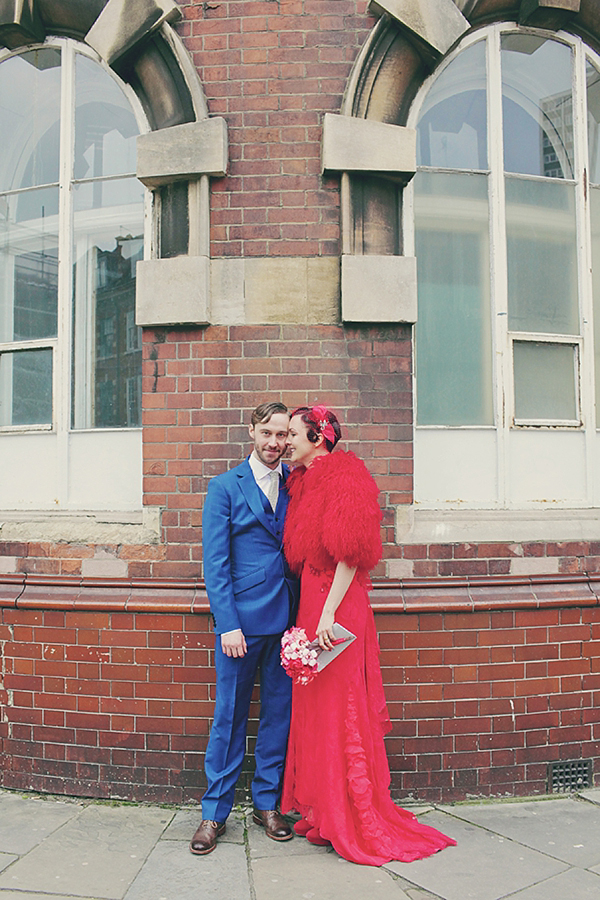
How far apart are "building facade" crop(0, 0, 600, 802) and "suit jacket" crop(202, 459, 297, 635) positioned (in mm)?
531

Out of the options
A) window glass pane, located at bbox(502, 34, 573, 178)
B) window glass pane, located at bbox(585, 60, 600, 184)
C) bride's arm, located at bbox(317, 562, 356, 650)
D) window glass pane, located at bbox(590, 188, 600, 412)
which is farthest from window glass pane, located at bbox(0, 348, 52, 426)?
window glass pane, located at bbox(585, 60, 600, 184)

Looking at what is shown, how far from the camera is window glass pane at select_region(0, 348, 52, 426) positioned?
4645 millimetres

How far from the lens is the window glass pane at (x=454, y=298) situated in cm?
451

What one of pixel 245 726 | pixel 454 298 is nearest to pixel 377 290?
pixel 454 298

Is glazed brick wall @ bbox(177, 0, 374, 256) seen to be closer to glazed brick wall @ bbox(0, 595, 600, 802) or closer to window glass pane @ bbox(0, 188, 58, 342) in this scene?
window glass pane @ bbox(0, 188, 58, 342)

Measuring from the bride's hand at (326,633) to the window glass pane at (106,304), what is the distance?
1828 millimetres

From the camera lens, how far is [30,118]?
4.77 metres

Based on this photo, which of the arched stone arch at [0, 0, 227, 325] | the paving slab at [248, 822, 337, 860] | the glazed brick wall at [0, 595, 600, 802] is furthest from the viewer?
the arched stone arch at [0, 0, 227, 325]

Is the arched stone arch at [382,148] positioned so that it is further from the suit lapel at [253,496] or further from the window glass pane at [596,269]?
the window glass pane at [596,269]

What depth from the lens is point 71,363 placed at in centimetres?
459

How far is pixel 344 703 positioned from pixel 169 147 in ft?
10.2

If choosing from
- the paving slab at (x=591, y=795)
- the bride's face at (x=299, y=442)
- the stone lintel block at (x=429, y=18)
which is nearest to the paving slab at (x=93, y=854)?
the bride's face at (x=299, y=442)

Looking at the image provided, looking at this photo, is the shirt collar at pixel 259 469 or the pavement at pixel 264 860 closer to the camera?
the pavement at pixel 264 860

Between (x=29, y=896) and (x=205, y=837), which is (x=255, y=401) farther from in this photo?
(x=29, y=896)
